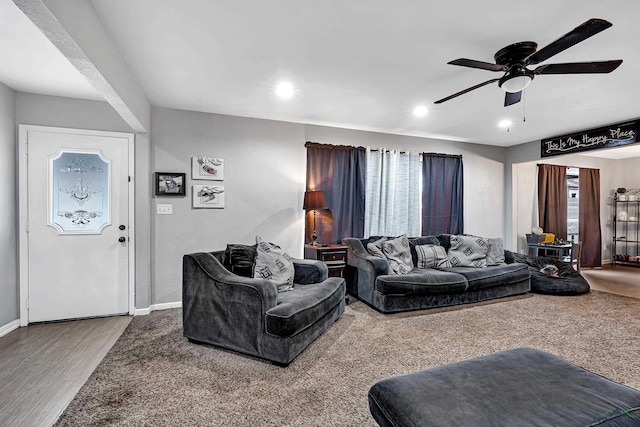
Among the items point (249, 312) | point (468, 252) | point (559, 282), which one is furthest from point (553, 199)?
point (249, 312)

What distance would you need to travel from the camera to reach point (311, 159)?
4742 millimetres

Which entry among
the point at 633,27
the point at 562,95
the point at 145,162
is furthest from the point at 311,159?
the point at 633,27

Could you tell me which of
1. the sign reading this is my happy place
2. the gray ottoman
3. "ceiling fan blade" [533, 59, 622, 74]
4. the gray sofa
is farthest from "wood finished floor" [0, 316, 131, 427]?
the sign reading this is my happy place

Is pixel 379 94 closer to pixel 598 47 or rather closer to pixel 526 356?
pixel 598 47

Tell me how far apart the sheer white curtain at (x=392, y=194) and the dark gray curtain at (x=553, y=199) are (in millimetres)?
3015

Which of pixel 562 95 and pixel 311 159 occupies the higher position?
pixel 562 95

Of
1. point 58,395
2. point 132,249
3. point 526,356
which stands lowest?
point 58,395

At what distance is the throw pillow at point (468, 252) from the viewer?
472cm

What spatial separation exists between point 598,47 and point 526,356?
2.42m

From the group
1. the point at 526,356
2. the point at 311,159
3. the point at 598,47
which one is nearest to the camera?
the point at 526,356

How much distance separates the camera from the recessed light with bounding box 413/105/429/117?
4.02m

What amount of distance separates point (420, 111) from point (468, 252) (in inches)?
85.4

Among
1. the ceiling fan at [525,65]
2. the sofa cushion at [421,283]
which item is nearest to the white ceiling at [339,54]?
the ceiling fan at [525,65]

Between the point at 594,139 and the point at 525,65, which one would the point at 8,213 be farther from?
the point at 594,139
